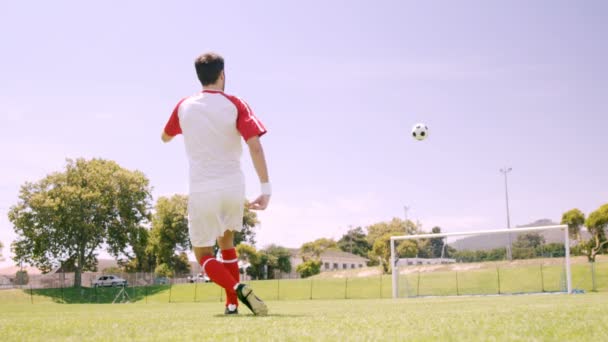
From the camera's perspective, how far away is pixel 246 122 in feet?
15.7

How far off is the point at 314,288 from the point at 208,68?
42.6 metres

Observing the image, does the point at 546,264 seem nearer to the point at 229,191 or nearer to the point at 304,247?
the point at 229,191

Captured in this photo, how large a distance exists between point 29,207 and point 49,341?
175ft

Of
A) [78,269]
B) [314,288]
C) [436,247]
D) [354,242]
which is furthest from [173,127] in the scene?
[354,242]

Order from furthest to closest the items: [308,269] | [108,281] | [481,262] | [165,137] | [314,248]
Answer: [314,248], [308,269], [108,281], [481,262], [165,137]

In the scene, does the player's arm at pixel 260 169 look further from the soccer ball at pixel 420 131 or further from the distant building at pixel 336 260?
the distant building at pixel 336 260

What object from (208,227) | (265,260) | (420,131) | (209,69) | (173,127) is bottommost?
(265,260)

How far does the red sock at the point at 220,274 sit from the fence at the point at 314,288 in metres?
30.3

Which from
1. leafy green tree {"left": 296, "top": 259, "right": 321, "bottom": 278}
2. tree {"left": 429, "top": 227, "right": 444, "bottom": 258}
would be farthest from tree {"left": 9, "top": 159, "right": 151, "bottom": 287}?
tree {"left": 429, "top": 227, "right": 444, "bottom": 258}

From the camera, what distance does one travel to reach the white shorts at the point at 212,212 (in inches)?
183

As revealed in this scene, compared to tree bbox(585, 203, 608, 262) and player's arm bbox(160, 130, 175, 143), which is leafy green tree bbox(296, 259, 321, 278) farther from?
player's arm bbox(160, 130, 175, 143)

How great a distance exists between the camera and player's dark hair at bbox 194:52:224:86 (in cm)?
509

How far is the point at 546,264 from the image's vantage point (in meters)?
31.2

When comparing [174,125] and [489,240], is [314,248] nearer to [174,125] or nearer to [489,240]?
[489,240]
